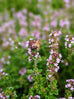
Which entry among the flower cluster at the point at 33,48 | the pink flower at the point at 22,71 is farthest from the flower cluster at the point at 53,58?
the pink flower at the point at 22,71

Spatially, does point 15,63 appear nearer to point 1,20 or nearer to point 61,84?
point 61,84

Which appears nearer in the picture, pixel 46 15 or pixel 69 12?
pixel 46 15

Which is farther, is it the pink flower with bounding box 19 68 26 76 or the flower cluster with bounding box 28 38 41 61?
the pink flower with bounding box 19 68 26 76

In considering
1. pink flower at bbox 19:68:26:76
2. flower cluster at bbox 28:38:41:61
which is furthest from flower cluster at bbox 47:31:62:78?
pink flower at bbox 19:68:26:76

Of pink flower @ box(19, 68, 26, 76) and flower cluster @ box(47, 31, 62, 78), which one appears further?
pink flower @ box(19, 68, 26, 76)

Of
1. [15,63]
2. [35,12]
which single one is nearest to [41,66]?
[15,63]

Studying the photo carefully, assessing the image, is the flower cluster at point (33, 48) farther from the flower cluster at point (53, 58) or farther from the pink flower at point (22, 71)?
the pink flower at point (22, 71)

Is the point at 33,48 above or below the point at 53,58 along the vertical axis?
above

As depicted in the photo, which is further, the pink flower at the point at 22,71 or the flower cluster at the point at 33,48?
the pink flower at the point at 22,71

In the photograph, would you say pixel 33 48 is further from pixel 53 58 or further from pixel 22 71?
pixel 22 71

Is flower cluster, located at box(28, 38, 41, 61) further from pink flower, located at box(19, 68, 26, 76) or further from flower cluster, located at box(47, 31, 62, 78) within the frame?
pink flower, located at box(19, 68, 26, 76)

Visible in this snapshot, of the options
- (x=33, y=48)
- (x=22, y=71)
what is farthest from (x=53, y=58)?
(x=22, y=71)
